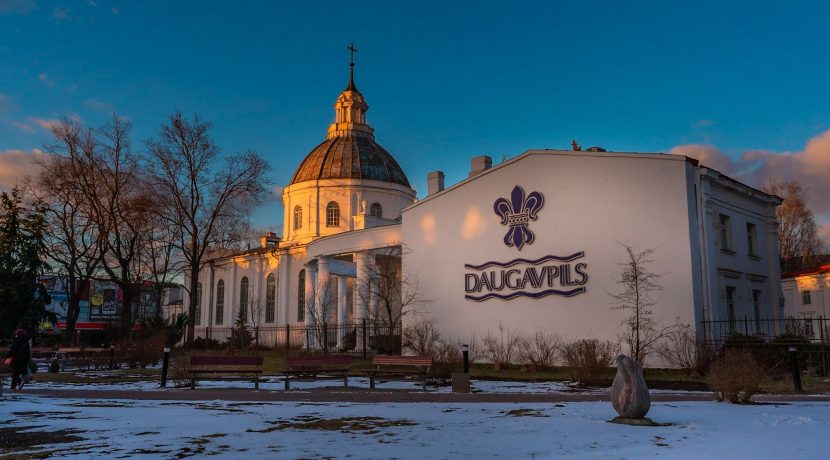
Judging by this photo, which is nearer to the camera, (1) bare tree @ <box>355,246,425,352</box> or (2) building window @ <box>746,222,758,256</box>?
(2) building window @ <box>746,222,758,256</box>

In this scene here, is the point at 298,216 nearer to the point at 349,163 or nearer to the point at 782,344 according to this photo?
the point at 349,163

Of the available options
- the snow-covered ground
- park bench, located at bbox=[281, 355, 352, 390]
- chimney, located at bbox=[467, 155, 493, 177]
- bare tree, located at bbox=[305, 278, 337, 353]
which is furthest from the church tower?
the snow-covered ground

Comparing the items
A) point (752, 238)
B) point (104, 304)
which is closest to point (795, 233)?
point (752, 238)

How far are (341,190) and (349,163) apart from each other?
2.47 m

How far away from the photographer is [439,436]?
9172 millimetres

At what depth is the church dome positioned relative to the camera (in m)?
54.7

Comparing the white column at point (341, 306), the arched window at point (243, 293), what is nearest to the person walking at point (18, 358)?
the white column at point (341, 306)

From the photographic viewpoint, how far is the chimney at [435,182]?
124ft

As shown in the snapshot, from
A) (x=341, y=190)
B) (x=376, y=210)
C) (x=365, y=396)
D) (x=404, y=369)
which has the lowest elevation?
(x=365, y=396)

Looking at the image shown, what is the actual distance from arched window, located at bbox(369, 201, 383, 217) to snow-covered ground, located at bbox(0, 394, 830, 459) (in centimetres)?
4103

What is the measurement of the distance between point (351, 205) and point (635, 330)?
108 ft

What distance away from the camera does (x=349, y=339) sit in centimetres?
3816

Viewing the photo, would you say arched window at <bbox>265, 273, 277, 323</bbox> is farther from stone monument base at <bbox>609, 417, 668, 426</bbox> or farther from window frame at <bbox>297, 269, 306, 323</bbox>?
stone monument base at <bbox>609, 417, 668, 426</bbox>

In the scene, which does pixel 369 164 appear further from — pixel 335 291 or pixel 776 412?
pixel 776 412
